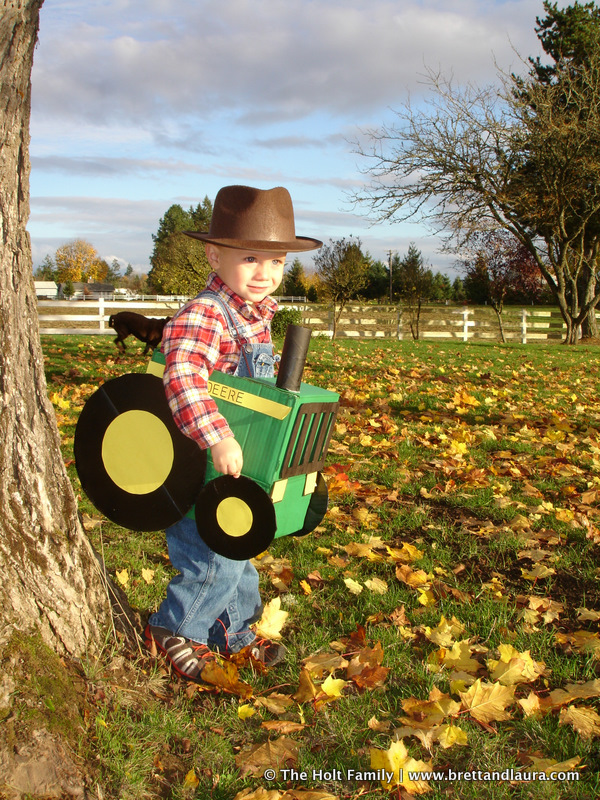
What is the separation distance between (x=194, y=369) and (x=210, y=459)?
327 millimetres

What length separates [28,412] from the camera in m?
2.01

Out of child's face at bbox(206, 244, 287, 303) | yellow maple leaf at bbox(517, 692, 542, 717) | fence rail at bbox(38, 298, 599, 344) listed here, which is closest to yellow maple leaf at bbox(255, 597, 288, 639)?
yellow maple leaf at bbox(517, 692, 542, 717)

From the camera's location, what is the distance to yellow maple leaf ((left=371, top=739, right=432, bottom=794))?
6.22 ft

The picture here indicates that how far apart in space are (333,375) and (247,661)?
742 cm

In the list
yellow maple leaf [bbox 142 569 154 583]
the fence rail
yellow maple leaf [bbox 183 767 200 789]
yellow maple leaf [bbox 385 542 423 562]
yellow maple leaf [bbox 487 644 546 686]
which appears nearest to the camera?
yellow maple leaf [bbox 183 767 200 789]

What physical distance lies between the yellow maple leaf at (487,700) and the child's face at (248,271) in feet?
5.34

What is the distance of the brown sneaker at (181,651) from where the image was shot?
7.59ft

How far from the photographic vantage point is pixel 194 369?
2189 mm

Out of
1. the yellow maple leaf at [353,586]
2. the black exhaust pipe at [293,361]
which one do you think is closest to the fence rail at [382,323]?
the yellow maple leaf at [353,586]

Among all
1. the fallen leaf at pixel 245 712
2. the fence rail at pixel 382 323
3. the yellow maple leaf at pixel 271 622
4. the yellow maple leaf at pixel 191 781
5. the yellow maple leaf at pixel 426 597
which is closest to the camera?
the yellow maple leaf at pixel 191 781

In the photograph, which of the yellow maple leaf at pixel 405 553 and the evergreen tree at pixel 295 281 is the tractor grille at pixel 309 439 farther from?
the evergreen tree at pixel 295 281

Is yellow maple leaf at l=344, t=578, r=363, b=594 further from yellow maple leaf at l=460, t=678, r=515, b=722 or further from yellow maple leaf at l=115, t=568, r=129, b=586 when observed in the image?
yellow maple leaf at l=115, t=568, r=129, b=586

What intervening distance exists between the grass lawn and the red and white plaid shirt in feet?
2.92

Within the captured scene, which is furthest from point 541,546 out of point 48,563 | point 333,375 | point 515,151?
point 515,151
